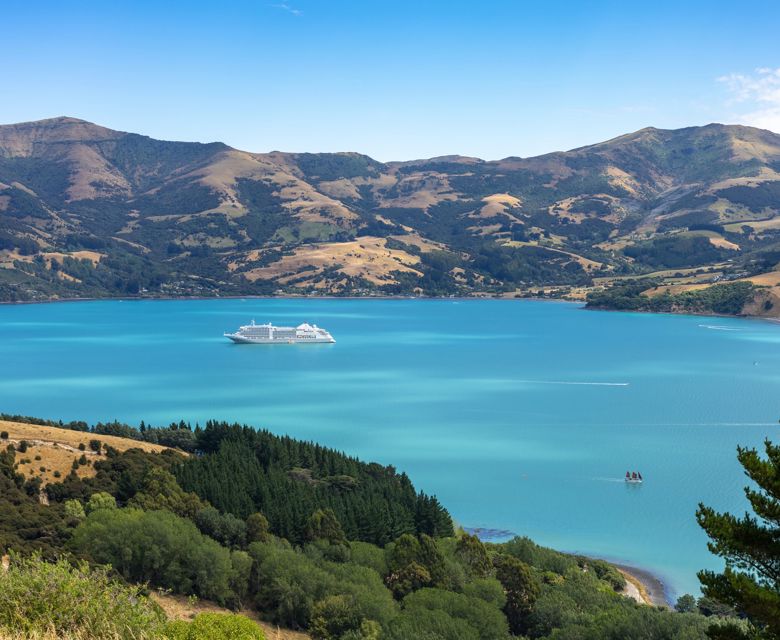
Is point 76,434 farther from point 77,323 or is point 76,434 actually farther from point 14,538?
point 77,323

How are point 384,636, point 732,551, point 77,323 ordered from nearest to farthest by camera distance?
1. point 732,551
2. point 384,636
3. point 77,323

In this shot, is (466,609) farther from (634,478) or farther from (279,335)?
(279,335)

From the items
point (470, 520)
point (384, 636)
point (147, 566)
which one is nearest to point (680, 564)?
point (470, 520)

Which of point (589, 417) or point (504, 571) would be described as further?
point (589, 417)

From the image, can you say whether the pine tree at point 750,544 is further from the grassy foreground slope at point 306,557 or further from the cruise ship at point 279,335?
the cruise ship at point 279,335

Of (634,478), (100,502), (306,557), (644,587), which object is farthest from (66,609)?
(634,478)

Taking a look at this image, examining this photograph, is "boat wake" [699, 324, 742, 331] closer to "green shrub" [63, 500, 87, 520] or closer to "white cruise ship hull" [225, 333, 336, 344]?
"white cruise ship hull" [225, 333, 336, 344]

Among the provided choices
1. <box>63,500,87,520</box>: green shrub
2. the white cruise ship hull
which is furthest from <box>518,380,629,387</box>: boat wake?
<box>63,500,87,520</box>: green shrub
